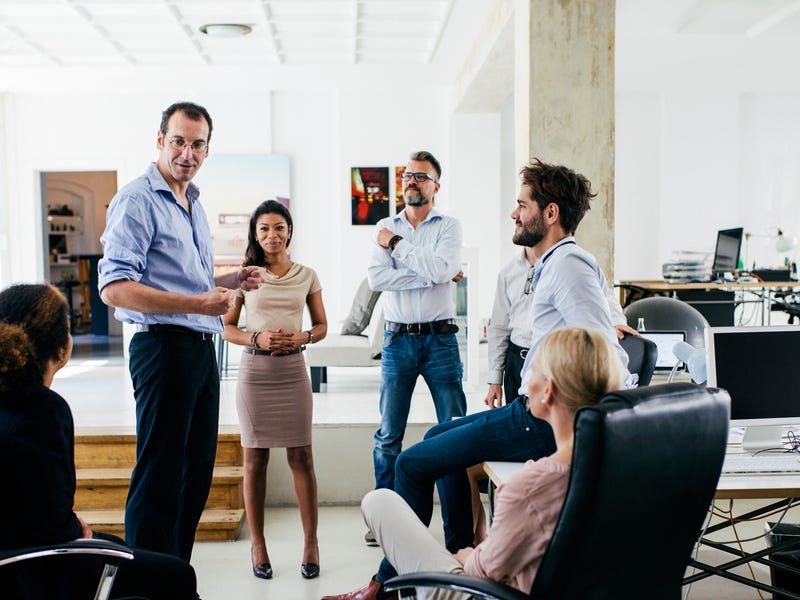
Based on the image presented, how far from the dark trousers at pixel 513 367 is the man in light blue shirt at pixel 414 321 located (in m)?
0.22

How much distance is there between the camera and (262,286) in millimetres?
3305

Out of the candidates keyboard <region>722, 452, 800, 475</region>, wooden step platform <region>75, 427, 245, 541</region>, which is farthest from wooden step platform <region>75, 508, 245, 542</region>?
keyboard <region>722, 452, 800, 475</region>

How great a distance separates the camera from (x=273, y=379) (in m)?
3.27

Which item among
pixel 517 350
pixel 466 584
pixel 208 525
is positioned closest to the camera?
pixel 466 584

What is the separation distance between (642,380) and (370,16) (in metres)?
5.26

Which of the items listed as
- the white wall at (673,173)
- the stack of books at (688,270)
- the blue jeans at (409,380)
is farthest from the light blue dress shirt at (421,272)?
the white wall at (673,173)

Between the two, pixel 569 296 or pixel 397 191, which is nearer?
pixel 569 296

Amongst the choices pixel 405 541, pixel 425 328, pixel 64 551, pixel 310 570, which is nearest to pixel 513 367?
pixel 425 328

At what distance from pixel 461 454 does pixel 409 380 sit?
3.25 feet

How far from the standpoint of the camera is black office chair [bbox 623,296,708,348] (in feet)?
15.7

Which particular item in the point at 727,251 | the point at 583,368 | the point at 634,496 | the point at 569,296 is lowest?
the point at 634,496

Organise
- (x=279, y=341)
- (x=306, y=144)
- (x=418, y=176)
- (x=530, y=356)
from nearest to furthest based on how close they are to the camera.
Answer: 1. (x=530, y=356)
2. (x=279, y=341)
3. (x=418, y=176)
4. (x=306, y=144)

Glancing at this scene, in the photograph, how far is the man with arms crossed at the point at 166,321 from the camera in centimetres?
242

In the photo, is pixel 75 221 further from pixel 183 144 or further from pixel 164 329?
pixel 164 329
